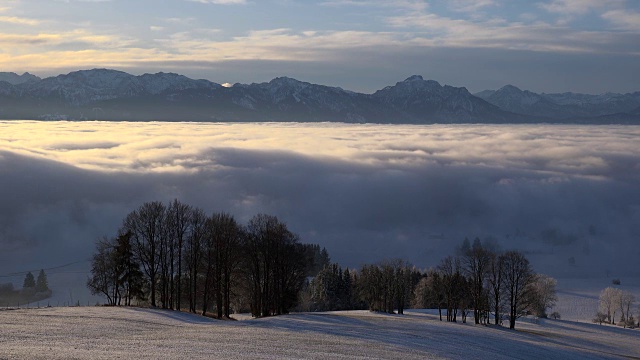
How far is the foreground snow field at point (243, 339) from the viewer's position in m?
43.1

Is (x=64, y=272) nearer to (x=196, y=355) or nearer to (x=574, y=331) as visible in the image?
(x=574, y=331)

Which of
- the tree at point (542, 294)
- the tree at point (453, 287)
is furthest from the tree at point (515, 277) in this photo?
the tree at point (542, 294)

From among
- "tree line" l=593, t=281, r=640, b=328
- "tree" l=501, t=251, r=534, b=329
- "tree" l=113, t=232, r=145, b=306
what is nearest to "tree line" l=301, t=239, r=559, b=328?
"tree" l=501, t=251, r=534, b=329

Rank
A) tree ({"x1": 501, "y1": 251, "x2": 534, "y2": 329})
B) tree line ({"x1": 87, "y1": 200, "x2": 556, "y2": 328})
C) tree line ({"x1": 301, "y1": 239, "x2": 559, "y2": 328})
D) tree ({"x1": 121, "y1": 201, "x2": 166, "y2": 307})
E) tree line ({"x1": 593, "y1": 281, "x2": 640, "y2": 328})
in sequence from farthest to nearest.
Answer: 1. tree line ({"x1": 593, "y1": 281, "x2": 640, "y2": 328})
2. tree line ({"x1": 301, "y1": 239, "x2": 559, "y2": 328})
3. tree ({"x1": 501, "y1": 251, "x2": 534, "y2": 329})
4. tree ({"x1": 121, "y1": 201, "x2": 166, "y2": 307})
5. tree line ({"x1": 87, "y1": 200, "x2": 556, "y2": 328})

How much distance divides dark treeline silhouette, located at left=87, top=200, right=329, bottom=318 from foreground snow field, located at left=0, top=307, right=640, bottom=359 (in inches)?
312

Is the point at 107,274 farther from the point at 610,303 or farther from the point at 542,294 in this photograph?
the point at 610,303

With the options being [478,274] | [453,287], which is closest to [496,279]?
[478,274]

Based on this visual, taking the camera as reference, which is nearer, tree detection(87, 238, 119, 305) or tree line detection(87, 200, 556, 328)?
tree line detection(87, 200, 556, 328)

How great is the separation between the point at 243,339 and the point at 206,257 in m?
28.2

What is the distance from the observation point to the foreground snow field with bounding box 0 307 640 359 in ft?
141

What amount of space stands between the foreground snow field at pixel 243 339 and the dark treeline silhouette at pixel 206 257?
7.91m

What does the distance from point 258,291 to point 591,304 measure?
122316mm

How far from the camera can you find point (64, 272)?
635 ft

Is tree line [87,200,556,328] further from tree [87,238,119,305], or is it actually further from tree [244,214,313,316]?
tree [87,238,119,305]
